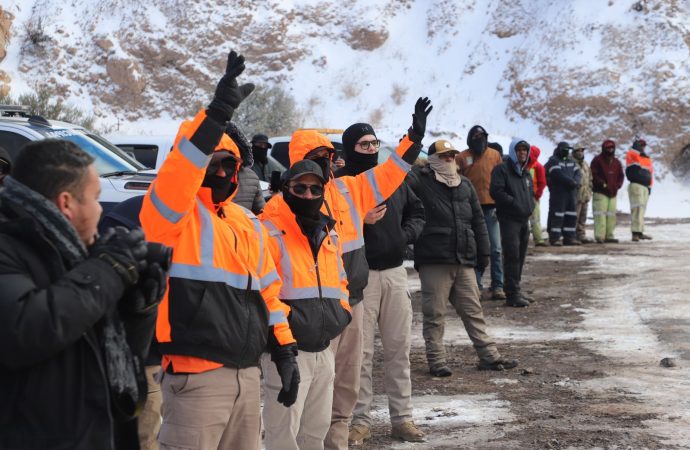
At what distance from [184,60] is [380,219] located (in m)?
45.4

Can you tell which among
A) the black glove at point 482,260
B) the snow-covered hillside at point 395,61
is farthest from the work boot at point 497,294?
the snow-covered hillside at point 395,61

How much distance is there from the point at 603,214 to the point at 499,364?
1174 cm

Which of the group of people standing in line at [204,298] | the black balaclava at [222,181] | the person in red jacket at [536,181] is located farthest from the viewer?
the person in red jacket at [536,181]

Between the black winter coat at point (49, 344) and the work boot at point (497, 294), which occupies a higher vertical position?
the black winter coat at point (49, 344)

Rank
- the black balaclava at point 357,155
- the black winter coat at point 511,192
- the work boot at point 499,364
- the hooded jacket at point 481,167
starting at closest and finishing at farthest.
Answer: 1. the black balaclava at point 357,155
2. the work boot at point 499,364
3. the black winter coat at point 511,192
4. the hooded jacket at point 481,167

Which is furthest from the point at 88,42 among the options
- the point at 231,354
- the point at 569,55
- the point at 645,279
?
the point at 231,354

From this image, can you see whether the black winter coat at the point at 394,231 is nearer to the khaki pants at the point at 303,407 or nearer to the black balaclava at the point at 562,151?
the khaki pants at the point at 303,407

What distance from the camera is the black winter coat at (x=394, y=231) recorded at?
7398mm

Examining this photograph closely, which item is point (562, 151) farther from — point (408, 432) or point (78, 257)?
point (78, 257)

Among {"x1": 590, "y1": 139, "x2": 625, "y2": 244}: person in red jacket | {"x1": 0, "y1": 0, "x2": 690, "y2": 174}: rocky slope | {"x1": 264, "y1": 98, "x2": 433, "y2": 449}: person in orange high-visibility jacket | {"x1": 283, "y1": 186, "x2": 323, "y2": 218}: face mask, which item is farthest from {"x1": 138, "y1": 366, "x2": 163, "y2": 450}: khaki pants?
{"x1": 0, "y1": 0, "x2": 690, "y2": 174}: rocky slope

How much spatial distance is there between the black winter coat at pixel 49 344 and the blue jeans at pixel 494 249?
34.1 feet

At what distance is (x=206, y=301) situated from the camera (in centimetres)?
411

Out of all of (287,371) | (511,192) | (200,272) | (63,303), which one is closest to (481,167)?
(511,192)

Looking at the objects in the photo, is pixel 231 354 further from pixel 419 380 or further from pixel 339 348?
pixel 419 380
